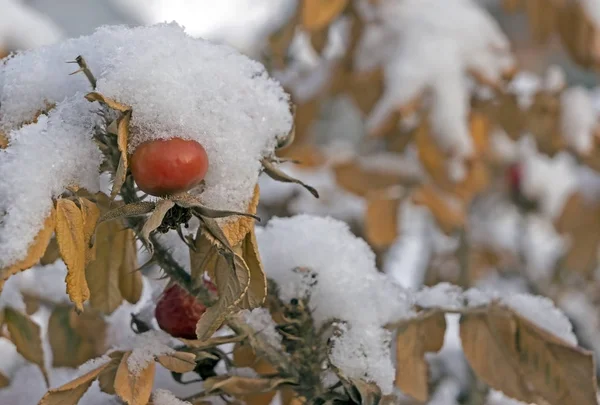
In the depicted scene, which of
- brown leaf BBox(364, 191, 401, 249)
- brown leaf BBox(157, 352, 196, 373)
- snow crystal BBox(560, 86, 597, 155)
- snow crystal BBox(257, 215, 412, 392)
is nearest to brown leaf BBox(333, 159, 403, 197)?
brown leaf BBox(364, 191, 401, 249)

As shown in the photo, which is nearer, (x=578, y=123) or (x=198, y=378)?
(x=198, y=378)

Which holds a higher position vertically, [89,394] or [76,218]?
[76,218]

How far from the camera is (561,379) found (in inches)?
28.3

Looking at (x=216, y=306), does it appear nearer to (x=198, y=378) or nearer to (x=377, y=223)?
(x=198, y=378)

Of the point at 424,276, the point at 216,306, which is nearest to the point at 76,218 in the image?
the point at 216,306

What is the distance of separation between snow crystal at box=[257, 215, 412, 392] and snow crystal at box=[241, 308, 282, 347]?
3 centimetres

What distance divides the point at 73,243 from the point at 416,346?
378mm

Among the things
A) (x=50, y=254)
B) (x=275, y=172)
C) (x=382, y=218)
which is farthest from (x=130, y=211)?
(x=382, y=218)

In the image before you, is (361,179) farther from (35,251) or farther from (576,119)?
(35,251)

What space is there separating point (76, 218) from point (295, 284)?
0.80ft

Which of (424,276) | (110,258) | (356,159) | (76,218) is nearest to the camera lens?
(76,218)

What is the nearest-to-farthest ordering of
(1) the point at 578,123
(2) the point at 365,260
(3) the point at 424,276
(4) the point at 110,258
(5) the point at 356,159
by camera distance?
(4) the point at 110,258, (2) the point at 365,260, (1) the point at 578,123, (5) the point at 356,159, (3) the point at 424,276

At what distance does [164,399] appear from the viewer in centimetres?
61

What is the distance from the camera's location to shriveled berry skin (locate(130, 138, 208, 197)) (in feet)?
1.65
